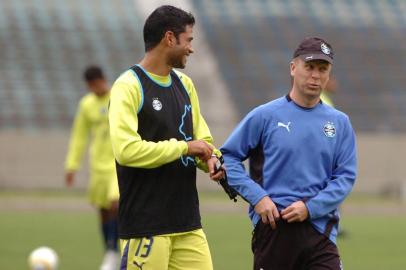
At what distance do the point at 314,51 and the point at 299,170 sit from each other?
741 mm

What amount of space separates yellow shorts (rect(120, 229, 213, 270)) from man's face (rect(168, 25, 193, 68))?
105 cm

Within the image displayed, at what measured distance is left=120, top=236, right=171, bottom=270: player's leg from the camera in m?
6.34

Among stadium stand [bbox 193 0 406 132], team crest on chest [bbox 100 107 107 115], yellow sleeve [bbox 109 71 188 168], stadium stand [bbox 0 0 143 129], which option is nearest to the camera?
yellow sleeve [bbox 109 71 188 168]

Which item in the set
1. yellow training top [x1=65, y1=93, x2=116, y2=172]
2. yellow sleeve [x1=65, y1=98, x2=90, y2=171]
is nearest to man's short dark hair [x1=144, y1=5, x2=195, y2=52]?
yellow training top [x1=65, y1=93, x2=116, y2=172]

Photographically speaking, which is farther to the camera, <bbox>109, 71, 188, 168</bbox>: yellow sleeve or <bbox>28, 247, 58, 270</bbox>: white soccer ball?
<bbox>28, 247, 58, 270</bbox>: white soccer ball

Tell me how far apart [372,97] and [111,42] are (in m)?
7.87

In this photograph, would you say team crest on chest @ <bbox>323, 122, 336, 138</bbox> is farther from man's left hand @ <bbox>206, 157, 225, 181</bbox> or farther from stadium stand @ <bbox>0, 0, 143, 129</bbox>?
stadium stand @ <bbox>0, 0, 143, 129</bbox>

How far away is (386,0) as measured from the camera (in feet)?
113

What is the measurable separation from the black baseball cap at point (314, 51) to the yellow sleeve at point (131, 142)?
977 millimetres

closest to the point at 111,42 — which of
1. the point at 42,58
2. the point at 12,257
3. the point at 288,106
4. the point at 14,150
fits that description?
the point at 42,58

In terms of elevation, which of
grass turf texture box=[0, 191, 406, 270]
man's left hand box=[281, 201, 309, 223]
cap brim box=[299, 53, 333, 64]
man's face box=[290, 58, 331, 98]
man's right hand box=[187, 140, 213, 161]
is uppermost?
cap brim box=[299, 53, 333, 64]

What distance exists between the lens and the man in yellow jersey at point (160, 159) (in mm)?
6230

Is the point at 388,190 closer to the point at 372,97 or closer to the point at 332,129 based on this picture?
the point at 372,97

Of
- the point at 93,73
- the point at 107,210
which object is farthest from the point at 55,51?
the point at 93,73
